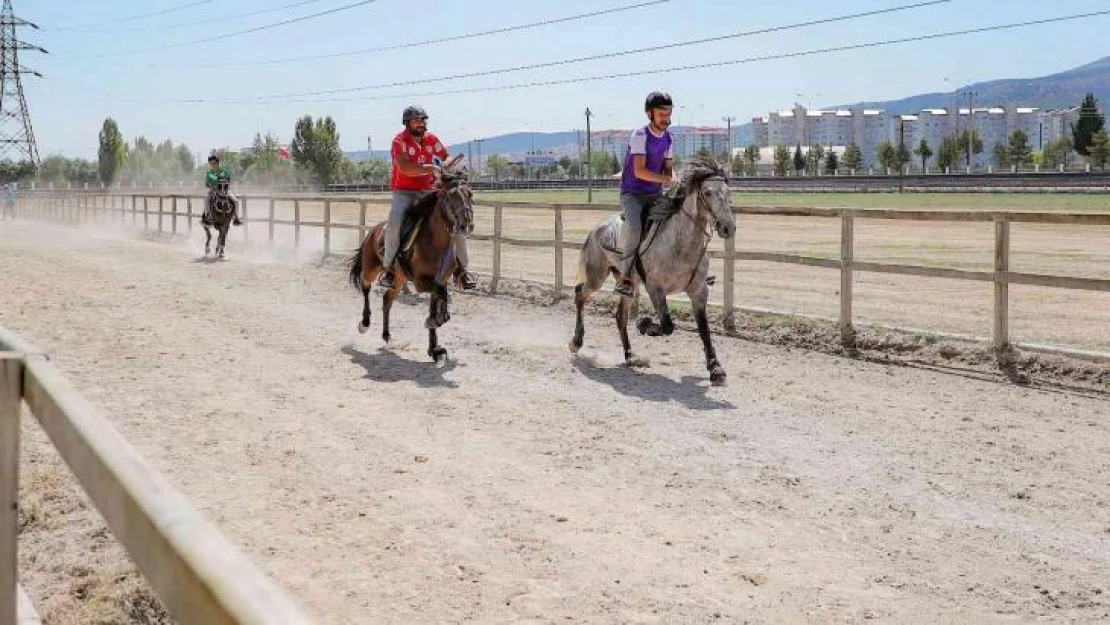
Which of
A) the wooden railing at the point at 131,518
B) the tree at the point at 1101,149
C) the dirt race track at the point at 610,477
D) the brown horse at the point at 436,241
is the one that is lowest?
the dirt race track at the point at 610,477

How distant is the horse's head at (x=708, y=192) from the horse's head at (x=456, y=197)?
6.75 ft

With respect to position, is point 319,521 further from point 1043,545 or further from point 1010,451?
point 1010,451

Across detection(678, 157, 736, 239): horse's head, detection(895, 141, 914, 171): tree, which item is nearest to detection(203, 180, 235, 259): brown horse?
detection(678, 157, 736, 239): horse's head

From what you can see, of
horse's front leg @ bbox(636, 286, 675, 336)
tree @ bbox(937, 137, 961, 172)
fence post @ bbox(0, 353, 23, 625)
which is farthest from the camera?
tree @ bbox(937, 137, 961, 172)

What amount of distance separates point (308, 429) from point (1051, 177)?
245 ft

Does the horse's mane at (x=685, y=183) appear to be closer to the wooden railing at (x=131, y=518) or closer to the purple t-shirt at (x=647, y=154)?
the purple t-shirt at (x=647, y=154)

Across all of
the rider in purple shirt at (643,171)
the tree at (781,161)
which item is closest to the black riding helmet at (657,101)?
the rider in purple shirt at (643,171)

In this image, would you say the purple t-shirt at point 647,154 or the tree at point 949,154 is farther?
the tree at point 949,154

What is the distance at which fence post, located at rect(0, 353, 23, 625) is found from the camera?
2.96 metres

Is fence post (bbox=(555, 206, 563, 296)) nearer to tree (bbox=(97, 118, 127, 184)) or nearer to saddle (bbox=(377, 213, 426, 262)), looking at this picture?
saddle (bbox=(377, 213, 426, 262))

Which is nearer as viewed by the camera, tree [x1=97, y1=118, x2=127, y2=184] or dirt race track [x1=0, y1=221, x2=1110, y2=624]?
dirt race track [x1=0, y1=221, x2=1110, y2=624]

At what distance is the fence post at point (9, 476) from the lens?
2961 millimetres

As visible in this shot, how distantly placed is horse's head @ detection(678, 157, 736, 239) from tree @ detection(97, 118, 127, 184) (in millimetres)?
188116

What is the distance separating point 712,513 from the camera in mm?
6203
